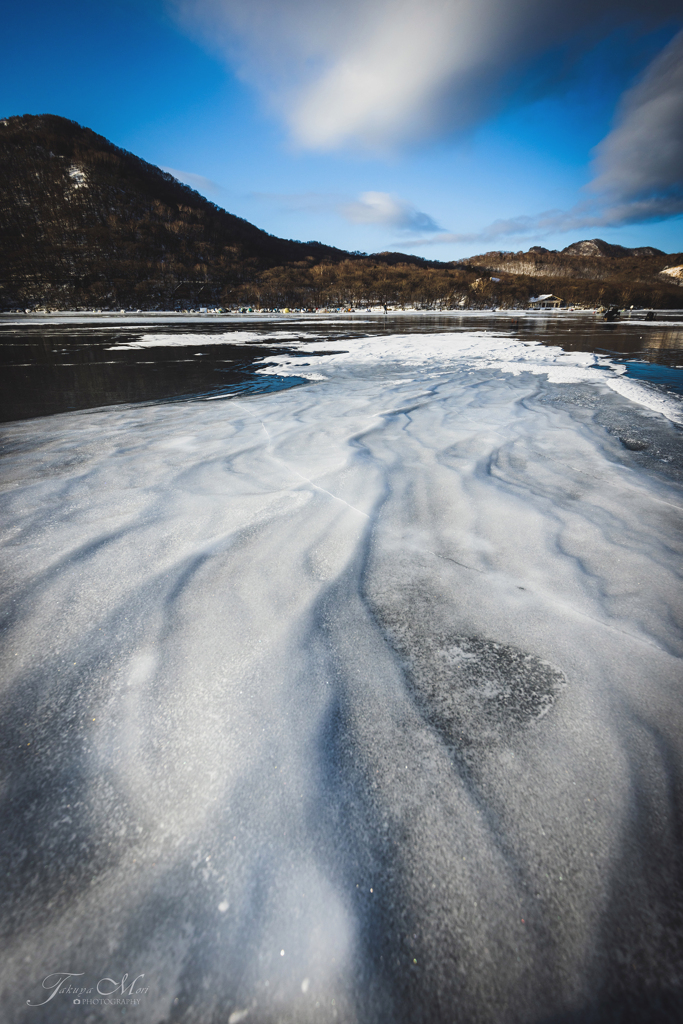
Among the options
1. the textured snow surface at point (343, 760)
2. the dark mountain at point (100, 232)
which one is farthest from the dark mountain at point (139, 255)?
the textured snow surface at point (343, 760)

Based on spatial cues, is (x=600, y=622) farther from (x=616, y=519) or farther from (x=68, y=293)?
(x=68, y=293)

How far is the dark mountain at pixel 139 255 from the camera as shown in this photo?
70.7 meters

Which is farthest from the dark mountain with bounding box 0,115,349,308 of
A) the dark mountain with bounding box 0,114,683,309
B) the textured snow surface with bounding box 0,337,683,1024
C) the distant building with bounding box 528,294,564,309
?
→ the textured snow surface with bounding box 0,337,683,1024

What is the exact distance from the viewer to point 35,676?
1.16 m

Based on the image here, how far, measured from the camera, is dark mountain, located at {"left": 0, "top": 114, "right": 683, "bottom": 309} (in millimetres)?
70731

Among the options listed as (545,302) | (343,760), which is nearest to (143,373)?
(343,760)

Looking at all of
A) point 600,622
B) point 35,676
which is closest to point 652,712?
point 600,622

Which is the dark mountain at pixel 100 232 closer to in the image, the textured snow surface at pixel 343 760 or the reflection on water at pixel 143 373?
the reflection on water at pixel 143 373

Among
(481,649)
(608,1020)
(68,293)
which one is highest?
(68,293)

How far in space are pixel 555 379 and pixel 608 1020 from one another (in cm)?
718

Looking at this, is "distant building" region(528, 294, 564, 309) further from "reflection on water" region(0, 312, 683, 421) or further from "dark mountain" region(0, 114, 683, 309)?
"reflection on water" region(0, 312, 683, 421)

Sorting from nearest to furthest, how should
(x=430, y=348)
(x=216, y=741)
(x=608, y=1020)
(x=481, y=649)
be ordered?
(x=608, y=1020), (x=216, y=741), (x=481, y=649), (x=430, y=348)

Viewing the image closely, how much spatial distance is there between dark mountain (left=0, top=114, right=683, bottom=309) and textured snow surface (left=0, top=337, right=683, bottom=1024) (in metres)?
78.0

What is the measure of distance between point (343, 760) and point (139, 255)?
364 ft
